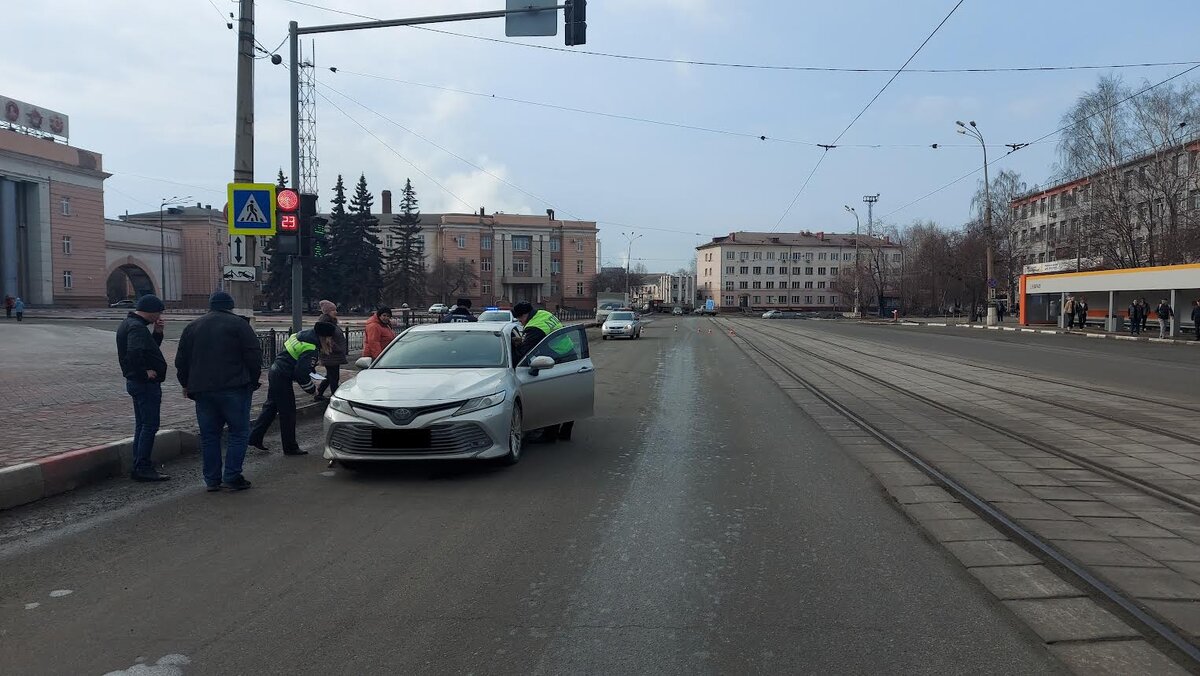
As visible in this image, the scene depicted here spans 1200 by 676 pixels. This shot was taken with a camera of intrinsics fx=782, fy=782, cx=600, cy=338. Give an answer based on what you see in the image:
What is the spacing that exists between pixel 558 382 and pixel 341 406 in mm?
2502

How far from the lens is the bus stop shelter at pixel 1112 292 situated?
32.9 metres

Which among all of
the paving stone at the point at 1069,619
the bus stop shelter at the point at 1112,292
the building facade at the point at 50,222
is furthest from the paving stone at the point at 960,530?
the building facade at the point at 50,222

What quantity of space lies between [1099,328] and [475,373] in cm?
4543

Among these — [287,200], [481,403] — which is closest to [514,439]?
[481,403]

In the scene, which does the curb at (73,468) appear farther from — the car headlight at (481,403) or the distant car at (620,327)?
the distant car at (620,327)

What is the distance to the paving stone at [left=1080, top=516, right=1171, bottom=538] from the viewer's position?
210 inches

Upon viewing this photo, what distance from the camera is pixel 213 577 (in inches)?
178

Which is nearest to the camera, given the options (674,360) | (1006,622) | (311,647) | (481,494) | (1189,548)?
(311,647)

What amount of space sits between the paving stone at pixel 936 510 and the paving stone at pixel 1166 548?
3.38 ft

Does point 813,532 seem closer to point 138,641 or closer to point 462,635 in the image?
point 462,635

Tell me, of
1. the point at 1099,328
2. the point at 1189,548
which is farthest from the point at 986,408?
the point at 1099,328

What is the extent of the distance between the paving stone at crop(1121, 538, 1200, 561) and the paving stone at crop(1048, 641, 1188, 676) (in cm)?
162

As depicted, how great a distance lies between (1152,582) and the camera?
4379 millimetres

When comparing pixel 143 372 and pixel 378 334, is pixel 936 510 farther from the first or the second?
pixel 378 334
